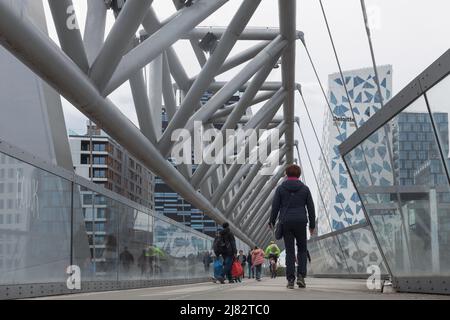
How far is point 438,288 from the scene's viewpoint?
28.2ft

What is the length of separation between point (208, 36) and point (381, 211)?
12174 mm

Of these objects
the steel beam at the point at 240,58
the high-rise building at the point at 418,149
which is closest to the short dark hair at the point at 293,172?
the high-rise building at the point at 418,149

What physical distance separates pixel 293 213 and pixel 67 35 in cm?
405

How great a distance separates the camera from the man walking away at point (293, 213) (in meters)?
11.2

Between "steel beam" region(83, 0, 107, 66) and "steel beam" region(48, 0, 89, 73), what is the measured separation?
40 cm

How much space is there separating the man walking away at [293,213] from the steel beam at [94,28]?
3.49 meters

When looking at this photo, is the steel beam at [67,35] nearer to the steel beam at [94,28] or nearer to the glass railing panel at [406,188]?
the steel beam at [94,28]

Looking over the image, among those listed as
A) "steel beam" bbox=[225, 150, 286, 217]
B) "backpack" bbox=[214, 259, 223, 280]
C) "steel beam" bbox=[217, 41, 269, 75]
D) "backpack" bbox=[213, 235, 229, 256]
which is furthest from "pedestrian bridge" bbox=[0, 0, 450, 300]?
"steel beam" bbox=[225, 150, 286, 217]

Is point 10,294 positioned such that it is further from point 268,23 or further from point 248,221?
point 248,221

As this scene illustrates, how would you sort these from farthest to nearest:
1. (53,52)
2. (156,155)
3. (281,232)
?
(156,155), (281,232), (53,52)

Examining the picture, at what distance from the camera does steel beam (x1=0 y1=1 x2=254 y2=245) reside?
9291 millimetres
